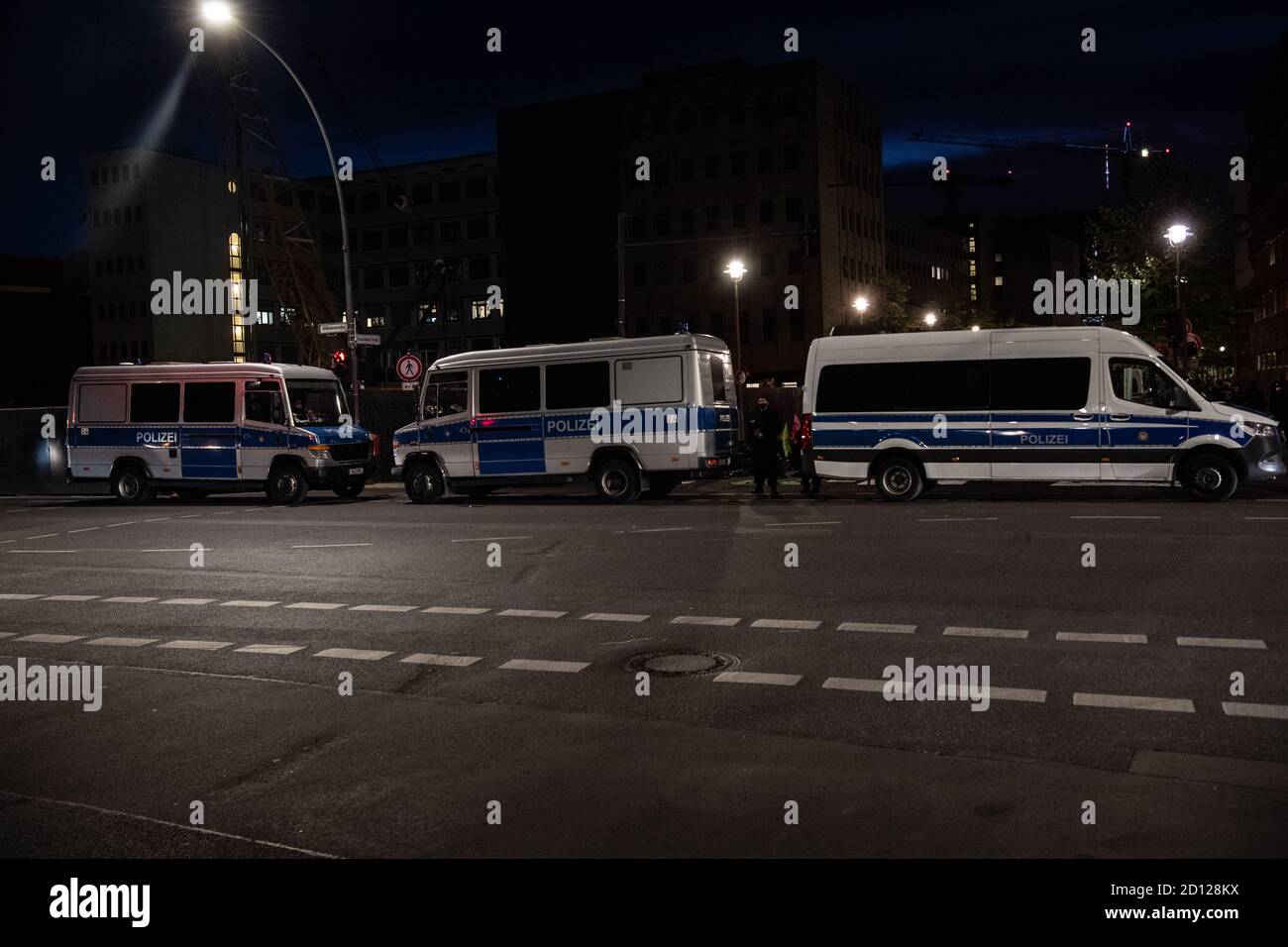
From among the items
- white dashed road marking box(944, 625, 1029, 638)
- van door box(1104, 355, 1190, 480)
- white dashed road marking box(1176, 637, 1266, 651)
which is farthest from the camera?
van door box(1104, 355, 1190, 480)

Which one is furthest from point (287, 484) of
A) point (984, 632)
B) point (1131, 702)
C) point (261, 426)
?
point (1131, 702)

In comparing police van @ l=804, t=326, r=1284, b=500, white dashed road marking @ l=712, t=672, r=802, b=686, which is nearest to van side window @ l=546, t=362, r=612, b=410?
police van @ l=804, t=326, r=1284, b=500

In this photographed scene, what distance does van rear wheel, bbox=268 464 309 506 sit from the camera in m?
25.3

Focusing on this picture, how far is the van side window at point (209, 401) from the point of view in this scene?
25.7 meters

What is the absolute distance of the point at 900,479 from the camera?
20984 mm

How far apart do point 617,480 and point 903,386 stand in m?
5.21

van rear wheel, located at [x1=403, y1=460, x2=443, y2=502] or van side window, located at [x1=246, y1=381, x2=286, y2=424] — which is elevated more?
van side window, located at [x1=246, y1=381, x2=286, y2=424]

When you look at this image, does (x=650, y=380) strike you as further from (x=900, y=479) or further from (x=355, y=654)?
(x=355, y=654)

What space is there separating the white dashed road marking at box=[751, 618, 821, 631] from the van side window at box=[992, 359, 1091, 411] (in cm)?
1178

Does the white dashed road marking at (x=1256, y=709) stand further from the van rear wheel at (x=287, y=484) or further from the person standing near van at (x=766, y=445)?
the van rear wheel at (x=287, y=484)

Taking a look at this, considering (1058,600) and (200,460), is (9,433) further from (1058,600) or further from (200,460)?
(1058,600)

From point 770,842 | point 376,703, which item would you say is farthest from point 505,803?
point 376,703

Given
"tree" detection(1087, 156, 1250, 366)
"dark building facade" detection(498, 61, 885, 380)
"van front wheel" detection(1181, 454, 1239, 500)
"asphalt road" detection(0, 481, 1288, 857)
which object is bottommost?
"asphalt road" detection(0, 481, 1288, 857)

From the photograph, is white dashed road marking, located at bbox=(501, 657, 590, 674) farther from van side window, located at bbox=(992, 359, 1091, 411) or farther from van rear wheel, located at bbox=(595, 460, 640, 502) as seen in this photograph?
van rear wheel, located at bbox=(595, 460, 640, 502)
